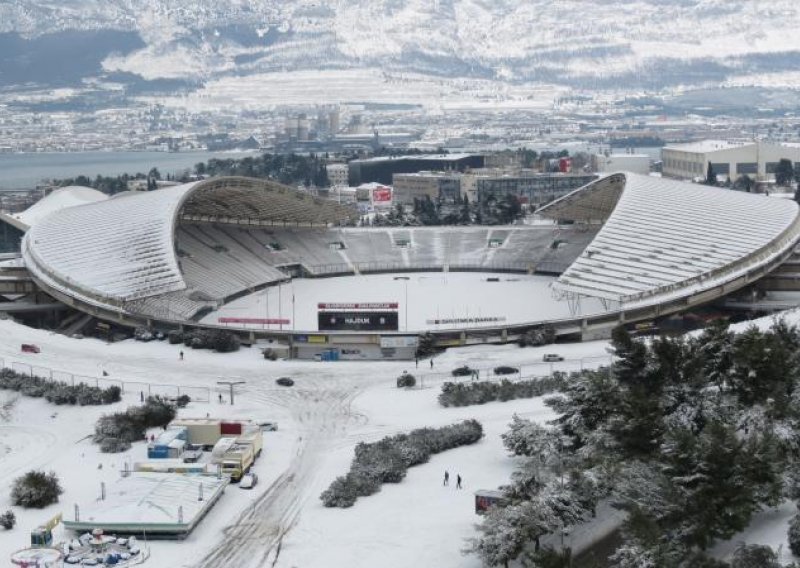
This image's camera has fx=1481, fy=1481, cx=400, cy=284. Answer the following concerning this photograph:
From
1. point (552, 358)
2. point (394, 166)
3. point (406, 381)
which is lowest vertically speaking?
point (394, 166)

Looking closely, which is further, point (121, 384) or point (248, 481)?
point (121, 384)

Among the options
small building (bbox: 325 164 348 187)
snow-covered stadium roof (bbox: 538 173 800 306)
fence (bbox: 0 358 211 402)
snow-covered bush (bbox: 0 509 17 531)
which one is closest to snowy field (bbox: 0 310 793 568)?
snow-covered bush (bbox: 0 509 17 531)

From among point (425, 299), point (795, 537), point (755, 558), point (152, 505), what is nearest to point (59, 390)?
point (152, 505)

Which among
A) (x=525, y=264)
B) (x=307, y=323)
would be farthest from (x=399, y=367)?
(x=525, y=264)

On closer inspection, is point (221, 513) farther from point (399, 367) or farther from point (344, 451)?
point (399, 367)

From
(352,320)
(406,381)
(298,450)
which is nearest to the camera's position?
(298,450)

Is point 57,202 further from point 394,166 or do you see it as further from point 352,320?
point 394,166
